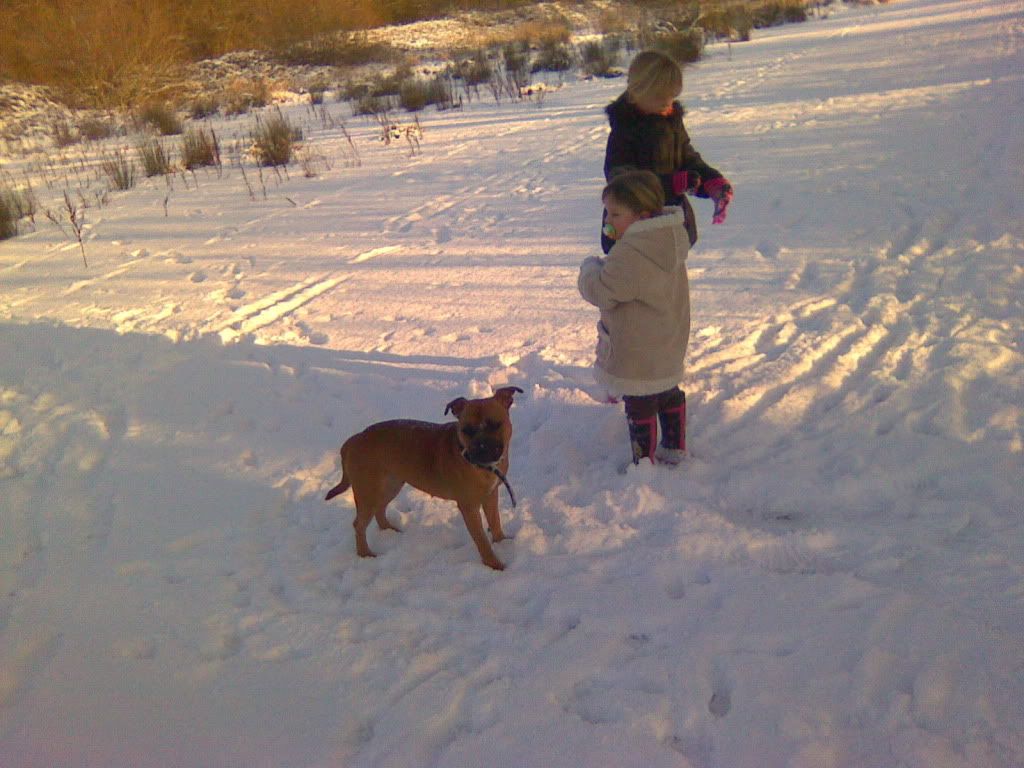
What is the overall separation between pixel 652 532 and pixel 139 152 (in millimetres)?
11259

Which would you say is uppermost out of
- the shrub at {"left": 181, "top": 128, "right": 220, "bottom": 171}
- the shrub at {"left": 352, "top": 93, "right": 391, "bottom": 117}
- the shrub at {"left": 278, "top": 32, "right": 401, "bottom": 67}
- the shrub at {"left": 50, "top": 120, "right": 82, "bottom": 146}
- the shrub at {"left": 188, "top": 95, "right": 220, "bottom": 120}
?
the shrub at {"left": 278, "top": 32, "right": 401, "bottom": 67}

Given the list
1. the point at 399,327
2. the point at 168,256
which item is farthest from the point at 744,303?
the point at 168,256

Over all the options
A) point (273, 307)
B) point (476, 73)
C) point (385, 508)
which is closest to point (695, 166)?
point (385, 508)

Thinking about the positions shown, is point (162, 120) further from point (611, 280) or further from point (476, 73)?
point (611, 280)

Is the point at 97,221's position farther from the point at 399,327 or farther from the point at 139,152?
the point at 399,327

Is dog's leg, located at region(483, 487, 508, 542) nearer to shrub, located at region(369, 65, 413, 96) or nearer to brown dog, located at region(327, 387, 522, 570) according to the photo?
brown dog, located at region(327, 387, 522, 570)

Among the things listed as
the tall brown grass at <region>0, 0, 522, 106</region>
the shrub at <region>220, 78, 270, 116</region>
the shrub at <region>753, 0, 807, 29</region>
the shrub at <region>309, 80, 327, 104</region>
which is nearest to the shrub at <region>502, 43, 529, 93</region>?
the shrub at <region>309, 80, 327, 104</region>

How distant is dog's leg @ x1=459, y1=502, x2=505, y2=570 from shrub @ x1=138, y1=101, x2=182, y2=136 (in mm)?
13896

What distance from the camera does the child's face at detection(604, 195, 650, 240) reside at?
9.55 ft

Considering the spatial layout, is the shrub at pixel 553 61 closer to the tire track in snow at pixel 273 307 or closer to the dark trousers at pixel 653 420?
the tire track in snow at pixel 273 307

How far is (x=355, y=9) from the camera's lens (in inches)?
1286

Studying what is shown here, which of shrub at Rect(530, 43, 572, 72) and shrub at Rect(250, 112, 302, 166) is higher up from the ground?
shrub at Rect(530, 43, 572, 72)

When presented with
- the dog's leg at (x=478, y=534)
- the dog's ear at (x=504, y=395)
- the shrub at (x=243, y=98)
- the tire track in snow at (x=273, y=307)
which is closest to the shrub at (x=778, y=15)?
the shrub at (x=243, y=98)

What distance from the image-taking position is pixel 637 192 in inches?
113
